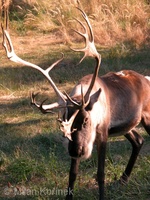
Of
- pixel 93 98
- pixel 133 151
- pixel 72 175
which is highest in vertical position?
pixel 93 98

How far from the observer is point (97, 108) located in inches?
208

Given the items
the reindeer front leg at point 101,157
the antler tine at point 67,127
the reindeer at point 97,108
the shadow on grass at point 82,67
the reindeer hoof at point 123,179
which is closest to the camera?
the antler tine at point 67,127

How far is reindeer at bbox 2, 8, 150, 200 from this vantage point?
5129 millimetres

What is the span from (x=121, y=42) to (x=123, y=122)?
594cm

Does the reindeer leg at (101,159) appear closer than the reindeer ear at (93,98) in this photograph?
No

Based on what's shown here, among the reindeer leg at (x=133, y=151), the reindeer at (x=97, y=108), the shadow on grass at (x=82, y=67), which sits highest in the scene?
the reindeer at (x=97, y=108)

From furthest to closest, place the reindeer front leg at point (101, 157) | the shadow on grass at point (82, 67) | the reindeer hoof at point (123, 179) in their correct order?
the shadow on grass at point (82, 67)
the reindeer hoof at point (123, 179)
the reindeer front leg at point (101, 157)

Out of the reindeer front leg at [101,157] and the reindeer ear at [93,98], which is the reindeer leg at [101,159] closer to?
the reindeer front leg at [101,157]

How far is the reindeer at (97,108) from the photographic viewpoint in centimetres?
513

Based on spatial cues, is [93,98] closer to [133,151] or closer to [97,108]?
[97,108]

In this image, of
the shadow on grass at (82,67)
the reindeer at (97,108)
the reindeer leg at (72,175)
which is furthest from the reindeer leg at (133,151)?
the shadow on grass at (82,67)

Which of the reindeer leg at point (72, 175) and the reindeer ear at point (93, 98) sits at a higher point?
the reindeer ear at point (93, 98)

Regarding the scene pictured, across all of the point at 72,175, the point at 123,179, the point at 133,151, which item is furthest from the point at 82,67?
the point at 72,175

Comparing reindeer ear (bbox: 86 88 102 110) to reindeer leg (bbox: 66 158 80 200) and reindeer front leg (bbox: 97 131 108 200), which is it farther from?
reindeer leg (bbox: 66 158 80 200)
